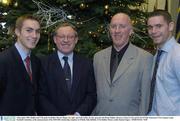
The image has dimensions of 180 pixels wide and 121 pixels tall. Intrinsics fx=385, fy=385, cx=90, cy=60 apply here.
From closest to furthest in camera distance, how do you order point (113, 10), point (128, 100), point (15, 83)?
1. point (15, 83)
2. point (128, 100)
3. point (113, 10)

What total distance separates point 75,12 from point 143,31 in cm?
103

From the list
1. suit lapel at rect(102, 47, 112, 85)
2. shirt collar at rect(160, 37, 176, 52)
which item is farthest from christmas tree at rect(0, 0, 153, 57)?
shirt collar at rect(160, 37, 176, 52)

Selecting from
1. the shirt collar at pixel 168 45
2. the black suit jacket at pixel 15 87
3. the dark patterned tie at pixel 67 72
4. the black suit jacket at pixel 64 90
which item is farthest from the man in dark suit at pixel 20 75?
the shirt collar at pixel 168 45

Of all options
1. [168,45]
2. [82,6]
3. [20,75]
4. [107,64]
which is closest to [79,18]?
[82,6]

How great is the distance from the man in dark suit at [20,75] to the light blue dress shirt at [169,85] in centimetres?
115

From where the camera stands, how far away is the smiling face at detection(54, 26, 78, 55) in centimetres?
369

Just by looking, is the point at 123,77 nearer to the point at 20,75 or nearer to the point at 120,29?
the point at 120,29

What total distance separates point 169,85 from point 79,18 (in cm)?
268

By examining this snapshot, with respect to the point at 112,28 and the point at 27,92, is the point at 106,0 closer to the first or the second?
the point at 112,28

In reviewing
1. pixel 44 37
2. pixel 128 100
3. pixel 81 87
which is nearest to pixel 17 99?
pixel 81 87

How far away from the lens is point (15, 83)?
337cm

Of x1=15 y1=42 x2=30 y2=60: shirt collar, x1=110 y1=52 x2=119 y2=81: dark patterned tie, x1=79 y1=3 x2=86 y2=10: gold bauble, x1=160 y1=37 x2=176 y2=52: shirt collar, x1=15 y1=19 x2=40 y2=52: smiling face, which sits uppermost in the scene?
x1=79 y1=3 x2=86 y2=10: gold bauble

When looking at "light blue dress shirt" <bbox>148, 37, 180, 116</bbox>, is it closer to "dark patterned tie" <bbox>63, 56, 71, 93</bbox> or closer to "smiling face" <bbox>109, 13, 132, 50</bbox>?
"smiling face" <bbox>109, 13, 132, 50</bbox>

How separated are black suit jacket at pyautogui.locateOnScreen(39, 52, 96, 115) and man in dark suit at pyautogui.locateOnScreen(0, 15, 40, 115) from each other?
0.52 feet
